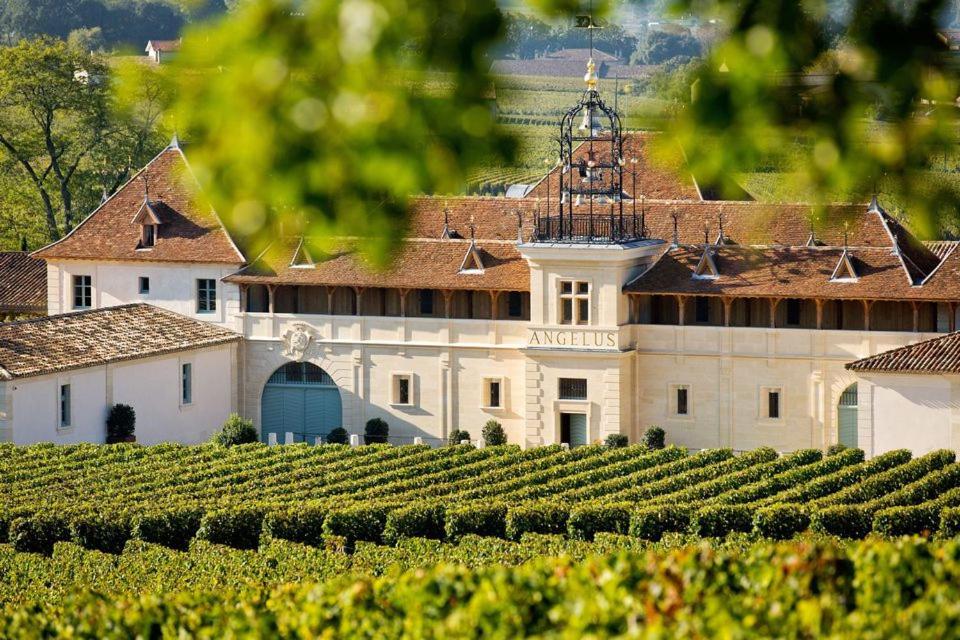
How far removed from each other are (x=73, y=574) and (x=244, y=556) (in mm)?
2644

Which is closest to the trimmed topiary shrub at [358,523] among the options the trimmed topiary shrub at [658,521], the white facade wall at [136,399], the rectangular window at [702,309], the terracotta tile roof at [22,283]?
the trimmed topiary shrub at [658,521]

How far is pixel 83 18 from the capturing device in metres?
118

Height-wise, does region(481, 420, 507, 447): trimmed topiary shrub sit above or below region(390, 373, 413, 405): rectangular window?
below

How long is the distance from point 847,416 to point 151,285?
18.7 m

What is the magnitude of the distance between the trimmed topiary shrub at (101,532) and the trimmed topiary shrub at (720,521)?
9.35 m

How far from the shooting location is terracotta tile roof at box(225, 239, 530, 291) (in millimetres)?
47438

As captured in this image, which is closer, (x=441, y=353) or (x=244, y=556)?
(x=244, y=556)

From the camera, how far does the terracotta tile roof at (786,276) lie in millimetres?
44594

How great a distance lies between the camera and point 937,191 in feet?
21.8

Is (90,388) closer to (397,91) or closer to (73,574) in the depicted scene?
(73,574)

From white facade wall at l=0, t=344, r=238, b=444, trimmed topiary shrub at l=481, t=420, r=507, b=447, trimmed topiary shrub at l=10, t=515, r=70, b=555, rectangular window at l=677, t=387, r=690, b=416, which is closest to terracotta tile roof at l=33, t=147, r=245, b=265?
white facade wall at l=0, t=344, r=238, b=444

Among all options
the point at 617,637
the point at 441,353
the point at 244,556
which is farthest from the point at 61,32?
the point at 617,637

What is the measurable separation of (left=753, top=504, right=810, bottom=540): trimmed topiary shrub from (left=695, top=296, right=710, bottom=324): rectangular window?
51.3 ft

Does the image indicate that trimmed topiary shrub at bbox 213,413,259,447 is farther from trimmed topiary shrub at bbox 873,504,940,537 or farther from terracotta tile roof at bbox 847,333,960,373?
trimmed topiary shrub at bbox 873,504,940,537
